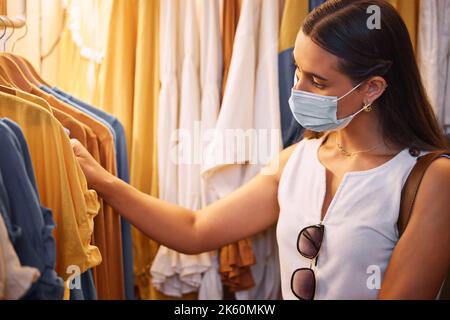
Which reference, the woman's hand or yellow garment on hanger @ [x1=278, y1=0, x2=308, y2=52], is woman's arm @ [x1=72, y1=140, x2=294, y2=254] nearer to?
the woman's hand

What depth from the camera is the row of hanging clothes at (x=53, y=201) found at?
2.78ft

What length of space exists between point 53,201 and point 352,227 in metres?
0.62

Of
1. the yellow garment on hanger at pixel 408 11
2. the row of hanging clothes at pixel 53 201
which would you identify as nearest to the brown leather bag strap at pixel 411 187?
the yellow garment on hanger at pixel 408 11

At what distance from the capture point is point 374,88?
3.97ft

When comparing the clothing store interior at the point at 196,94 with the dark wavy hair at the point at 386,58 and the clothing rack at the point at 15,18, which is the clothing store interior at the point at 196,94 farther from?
the dark wavy hair at the point at 386,58

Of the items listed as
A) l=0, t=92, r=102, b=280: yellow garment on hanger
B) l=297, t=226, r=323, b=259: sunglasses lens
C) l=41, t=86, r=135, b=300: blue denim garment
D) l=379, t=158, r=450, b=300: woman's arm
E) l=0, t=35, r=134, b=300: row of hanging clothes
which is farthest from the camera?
l=41, t=86, r=135, b=300: blue denim garment

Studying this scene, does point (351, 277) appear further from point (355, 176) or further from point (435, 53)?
point (435, 53)

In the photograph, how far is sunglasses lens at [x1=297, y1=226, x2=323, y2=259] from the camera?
4.00ft

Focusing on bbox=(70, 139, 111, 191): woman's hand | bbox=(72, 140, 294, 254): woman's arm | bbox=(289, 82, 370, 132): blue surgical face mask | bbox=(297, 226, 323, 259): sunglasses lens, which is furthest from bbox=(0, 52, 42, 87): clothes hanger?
bbox=(297, 226, 323, 259): sunglasses lens

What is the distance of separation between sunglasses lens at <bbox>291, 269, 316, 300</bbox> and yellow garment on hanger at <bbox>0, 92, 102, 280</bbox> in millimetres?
478

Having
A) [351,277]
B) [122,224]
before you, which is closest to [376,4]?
[351,277]

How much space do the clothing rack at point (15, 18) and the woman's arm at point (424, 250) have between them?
0.94 m

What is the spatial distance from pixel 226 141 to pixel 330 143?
0.89ft

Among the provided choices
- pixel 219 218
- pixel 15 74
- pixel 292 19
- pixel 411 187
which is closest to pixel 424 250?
pixel 411 187
